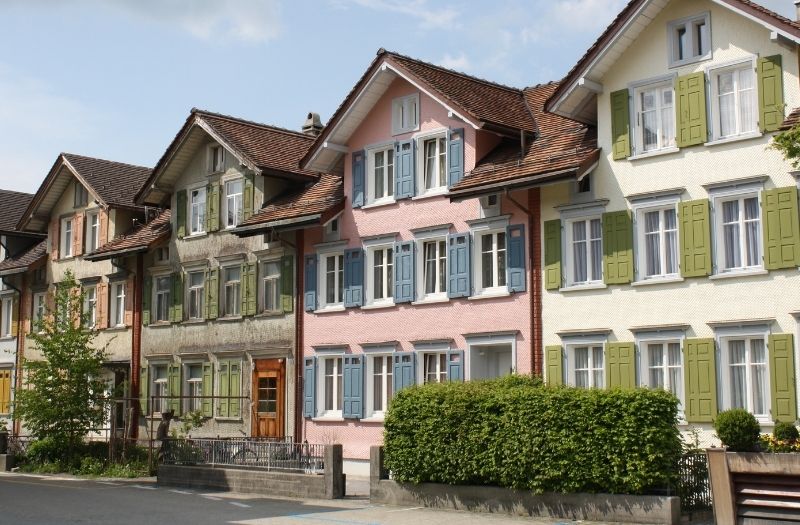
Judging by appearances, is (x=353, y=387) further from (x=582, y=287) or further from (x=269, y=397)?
(x=582, y=287)

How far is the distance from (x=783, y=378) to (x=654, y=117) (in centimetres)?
647

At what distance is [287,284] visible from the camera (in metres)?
32.2

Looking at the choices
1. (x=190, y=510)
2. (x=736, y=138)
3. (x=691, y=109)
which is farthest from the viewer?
(x=691, y=109)

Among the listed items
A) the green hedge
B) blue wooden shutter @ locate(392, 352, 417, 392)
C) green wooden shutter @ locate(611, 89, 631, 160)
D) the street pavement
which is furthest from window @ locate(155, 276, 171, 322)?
green wooden shutter @ locate(611, 89, 631, 160)

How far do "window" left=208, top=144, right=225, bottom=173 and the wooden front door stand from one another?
6500mm

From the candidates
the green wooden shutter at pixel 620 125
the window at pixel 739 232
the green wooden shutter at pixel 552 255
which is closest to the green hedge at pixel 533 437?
the green wooden shutter at pixel 552 255

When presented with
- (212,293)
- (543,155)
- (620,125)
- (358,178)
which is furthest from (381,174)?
(212,293)

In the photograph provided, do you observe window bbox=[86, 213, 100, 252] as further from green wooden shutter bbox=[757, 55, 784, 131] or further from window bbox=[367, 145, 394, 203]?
green wooden shutter bbox=[757, 55, 784, 131]

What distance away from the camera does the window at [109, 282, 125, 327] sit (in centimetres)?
3881

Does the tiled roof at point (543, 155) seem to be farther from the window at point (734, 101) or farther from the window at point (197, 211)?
the window at point (197, 211)

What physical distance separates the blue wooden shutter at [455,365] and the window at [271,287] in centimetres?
675

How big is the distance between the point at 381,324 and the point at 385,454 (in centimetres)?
749

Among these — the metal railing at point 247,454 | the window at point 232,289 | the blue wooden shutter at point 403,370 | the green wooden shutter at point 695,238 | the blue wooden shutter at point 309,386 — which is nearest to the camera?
the green wooden shutter at point 695,238

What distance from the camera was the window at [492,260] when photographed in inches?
1071
